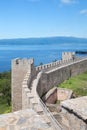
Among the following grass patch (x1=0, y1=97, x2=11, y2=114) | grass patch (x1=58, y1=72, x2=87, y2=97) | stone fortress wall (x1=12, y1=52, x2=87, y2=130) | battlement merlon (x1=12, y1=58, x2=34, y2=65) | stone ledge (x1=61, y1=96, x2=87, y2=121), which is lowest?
grass patch (x1=0, y1=97, x2=11, y2=114)

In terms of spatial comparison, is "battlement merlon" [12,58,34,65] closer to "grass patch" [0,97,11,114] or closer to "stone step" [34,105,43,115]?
"grass patch" [0,97,11,114]

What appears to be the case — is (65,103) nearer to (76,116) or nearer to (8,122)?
(76,116)

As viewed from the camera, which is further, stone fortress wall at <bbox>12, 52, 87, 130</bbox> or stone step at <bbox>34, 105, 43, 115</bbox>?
stone fortress wall at <bbox>12, 52, 87, 130</bbox>

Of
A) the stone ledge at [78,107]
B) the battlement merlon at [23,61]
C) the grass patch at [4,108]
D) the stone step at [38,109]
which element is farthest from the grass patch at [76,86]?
the stone ledge at [78,107]

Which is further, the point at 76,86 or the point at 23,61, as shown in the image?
the point at 76,86

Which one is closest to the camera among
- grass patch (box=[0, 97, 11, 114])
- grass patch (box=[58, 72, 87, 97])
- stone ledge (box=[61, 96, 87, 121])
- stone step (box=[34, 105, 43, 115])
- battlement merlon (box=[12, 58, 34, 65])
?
stone ledge (box=[61, 96, 87, 121])

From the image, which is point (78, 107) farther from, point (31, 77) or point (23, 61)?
point (23, 61)

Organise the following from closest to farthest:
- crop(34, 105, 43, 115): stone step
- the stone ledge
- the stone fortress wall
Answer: the stone ledge < crop(34, 105, 43, 115): stone step < the stone fortress wall

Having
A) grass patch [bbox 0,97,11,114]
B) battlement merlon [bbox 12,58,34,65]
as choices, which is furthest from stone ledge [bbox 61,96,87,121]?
grass patch [bbox 0,97,11,114]

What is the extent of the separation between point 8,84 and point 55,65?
16334 millimetres

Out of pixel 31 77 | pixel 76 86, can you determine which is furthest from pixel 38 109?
pixel 76 86

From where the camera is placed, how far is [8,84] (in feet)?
129

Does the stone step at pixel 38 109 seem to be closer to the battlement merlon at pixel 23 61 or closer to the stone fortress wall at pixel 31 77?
the stone fortress wall at pixel 31 77

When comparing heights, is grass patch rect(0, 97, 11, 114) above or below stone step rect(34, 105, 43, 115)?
below
